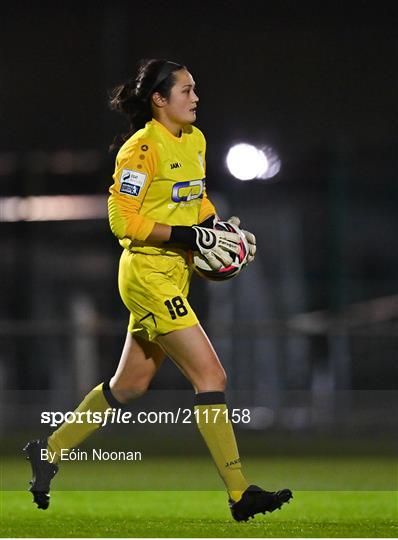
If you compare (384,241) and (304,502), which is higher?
→ (384,241)

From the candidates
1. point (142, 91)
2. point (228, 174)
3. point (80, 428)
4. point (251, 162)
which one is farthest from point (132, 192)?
point (251, 162)

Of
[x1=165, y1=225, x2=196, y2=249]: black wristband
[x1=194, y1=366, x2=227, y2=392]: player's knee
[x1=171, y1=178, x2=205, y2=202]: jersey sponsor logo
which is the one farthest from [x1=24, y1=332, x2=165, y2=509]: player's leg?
[x1=171, y1=178, x2=205, y2=202]: jersey sponsor logo

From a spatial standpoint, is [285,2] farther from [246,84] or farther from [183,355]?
[183,355]

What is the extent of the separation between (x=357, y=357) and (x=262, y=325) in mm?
882

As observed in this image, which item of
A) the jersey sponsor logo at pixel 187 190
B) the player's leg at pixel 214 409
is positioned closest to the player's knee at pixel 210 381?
the player's leg at pixel 214 409

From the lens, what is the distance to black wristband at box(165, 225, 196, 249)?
14.6 feet

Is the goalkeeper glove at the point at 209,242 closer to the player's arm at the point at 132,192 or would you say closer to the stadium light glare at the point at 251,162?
the player's arm at the point at 132,192

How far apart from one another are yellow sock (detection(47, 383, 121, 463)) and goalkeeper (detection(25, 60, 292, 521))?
0.85ft

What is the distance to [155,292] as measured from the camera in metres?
4.47

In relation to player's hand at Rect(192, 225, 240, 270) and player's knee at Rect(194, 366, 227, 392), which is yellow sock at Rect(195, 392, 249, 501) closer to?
player's knee at Rect(194, 366, 227, 392)

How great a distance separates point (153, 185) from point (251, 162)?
20.5 feet

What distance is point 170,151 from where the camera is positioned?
4.52 metres

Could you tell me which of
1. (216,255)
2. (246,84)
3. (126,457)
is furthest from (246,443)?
(216,255)

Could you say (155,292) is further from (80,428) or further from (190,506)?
(190,506)
